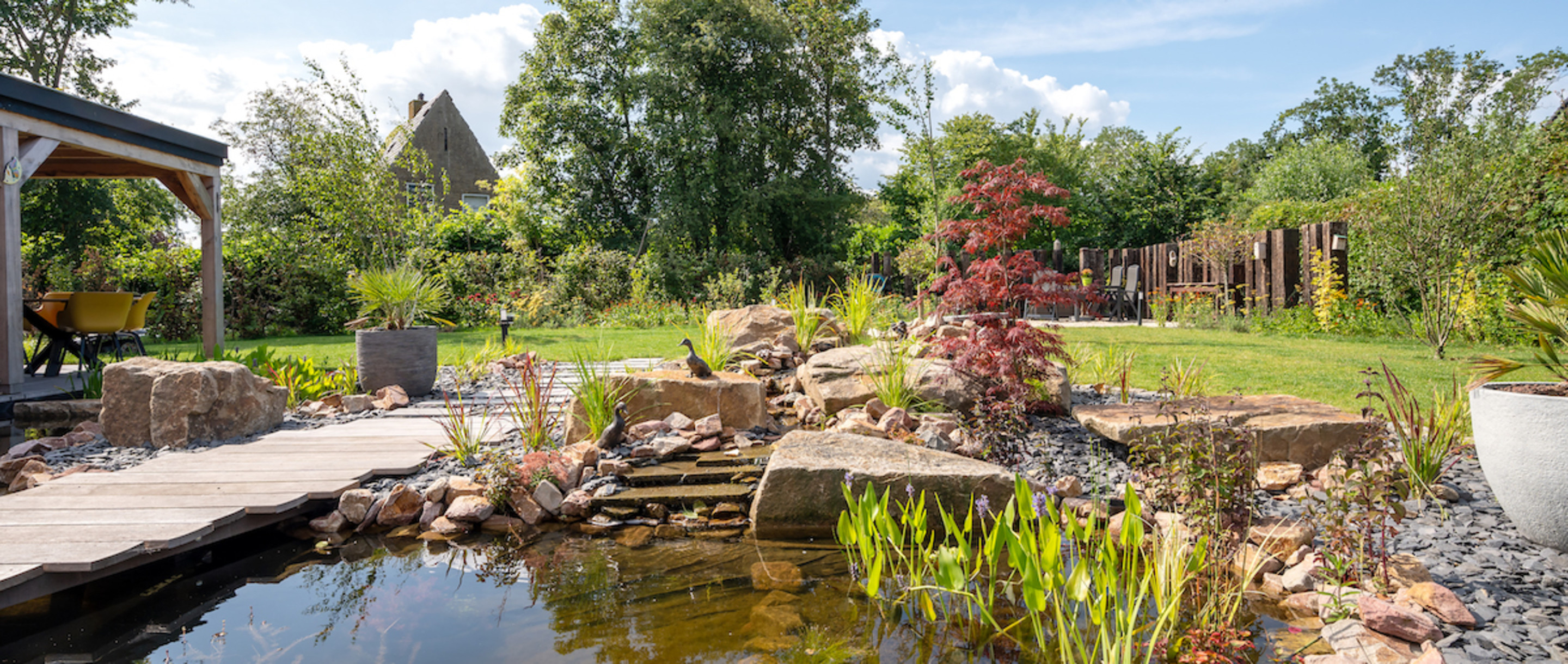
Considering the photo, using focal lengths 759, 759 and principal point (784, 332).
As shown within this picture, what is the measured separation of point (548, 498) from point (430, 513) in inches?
21.7

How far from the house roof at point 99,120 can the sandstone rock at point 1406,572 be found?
8.50 metres

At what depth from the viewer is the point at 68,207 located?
16.0 meters

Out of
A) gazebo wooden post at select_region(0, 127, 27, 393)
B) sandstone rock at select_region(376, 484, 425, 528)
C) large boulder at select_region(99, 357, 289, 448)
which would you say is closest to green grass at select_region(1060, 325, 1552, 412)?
sandstone rock at select_region(376, 484, 425, 528)

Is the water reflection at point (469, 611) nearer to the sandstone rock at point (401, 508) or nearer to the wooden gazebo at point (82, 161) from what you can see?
the sandstone rock at point (401, 508)

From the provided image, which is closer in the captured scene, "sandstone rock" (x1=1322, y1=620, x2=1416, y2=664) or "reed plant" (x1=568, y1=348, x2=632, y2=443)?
"sandstone rock" (x1=1322, y1=620, x2=1416, y2=664)

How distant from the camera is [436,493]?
370 centimetres

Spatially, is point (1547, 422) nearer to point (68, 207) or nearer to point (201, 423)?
point (201, 423)

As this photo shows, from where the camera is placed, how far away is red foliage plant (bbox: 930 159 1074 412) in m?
4.23

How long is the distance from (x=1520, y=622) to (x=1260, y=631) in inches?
26.3

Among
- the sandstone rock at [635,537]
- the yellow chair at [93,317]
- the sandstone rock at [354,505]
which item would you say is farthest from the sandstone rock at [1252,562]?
the yellow chair at [93,317]

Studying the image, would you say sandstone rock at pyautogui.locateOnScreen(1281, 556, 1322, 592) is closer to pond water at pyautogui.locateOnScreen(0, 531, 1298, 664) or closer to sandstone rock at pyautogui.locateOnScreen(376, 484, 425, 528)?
pond water at pyautogui.locateOnScreen(0, 531, 1298, 664)

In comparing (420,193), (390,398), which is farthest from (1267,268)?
(420,193)

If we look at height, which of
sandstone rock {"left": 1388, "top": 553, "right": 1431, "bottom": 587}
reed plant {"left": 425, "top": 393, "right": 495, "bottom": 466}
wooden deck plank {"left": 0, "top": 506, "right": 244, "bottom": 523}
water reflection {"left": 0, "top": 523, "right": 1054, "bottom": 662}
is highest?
reed plant {"left": 425, "top": 393, "right": 495, "bottom": 466}

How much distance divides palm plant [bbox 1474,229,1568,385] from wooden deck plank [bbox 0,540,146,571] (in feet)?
16.3
